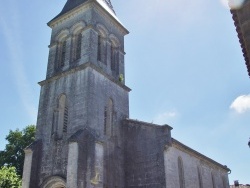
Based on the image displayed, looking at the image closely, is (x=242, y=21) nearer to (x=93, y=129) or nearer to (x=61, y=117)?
(x=93, y=129)

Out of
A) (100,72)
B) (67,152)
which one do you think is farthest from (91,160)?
(100,72)

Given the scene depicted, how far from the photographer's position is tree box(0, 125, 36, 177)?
30.1 metres

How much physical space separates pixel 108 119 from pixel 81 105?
221 centimetres

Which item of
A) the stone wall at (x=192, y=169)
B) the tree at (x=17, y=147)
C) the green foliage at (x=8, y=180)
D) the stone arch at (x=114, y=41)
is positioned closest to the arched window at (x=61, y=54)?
A: the stone arch at (x=114, y=41)

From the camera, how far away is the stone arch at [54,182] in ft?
53.6

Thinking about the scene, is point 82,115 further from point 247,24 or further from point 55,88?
point 247,24

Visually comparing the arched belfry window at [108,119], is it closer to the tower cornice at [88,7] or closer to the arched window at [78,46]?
the arched window at [78,46]

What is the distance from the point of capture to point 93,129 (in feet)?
56.7

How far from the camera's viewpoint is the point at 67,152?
17.0 m

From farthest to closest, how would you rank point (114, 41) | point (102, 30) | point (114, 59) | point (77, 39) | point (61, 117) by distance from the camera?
point (114, 41) → point (114, 59) → point (102, 30) → point (77, 39) → point (61, 117)

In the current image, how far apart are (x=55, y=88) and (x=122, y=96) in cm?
469

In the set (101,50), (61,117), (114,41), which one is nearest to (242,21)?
(61,117)

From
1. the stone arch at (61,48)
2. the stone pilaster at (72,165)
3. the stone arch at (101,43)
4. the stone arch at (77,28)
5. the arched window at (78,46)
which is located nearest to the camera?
the stone pilaster at (72,165)

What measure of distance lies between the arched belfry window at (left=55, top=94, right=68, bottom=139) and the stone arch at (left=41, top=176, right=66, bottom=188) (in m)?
2.53
